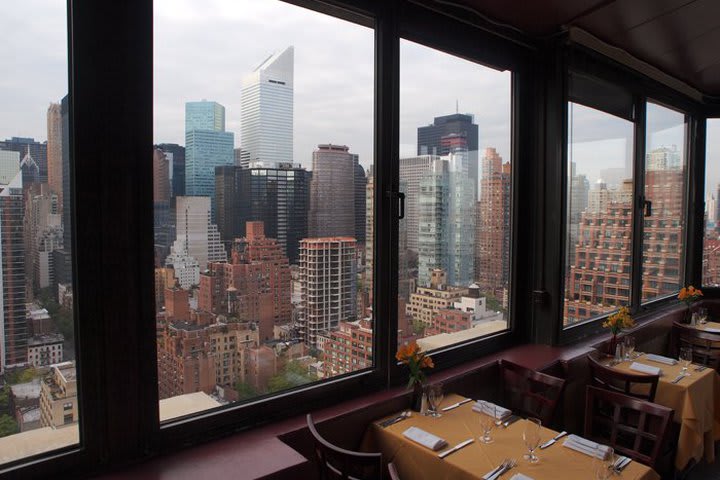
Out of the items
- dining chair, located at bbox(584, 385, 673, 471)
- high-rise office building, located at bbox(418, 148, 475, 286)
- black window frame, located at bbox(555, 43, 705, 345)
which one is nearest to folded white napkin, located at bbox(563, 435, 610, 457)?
dining chair, located at bbox(584, 385, 673, 471)

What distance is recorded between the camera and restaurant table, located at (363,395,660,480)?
1788 millimetres

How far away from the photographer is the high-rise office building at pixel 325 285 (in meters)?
2.24

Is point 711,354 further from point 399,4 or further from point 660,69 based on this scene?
point 399,4

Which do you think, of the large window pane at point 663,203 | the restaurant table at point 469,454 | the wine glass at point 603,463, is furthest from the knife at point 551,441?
the large window pane at point 663,203

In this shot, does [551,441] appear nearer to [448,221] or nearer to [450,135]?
[448,221]

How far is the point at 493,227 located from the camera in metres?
3.22

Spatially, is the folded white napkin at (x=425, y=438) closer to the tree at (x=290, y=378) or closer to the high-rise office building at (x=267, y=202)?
the tree at (x=290, y=378)

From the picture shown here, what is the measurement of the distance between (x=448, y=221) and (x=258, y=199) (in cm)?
131

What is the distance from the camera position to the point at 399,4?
8.15 ft

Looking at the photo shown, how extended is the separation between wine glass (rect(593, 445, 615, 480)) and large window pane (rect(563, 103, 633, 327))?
5.55ft

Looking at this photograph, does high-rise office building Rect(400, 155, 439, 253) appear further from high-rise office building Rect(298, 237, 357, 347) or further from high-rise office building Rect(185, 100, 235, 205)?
high-rise office building Rect(185, 100, 235, 205)

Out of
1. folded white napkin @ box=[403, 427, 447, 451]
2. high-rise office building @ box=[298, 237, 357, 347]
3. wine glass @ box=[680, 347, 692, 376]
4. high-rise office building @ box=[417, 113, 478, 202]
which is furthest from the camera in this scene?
wine glass @ box=[680, 347, 692, 376]

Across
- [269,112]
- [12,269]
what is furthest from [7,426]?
[269,112]

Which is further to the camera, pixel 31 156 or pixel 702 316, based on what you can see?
pixel 702 316
